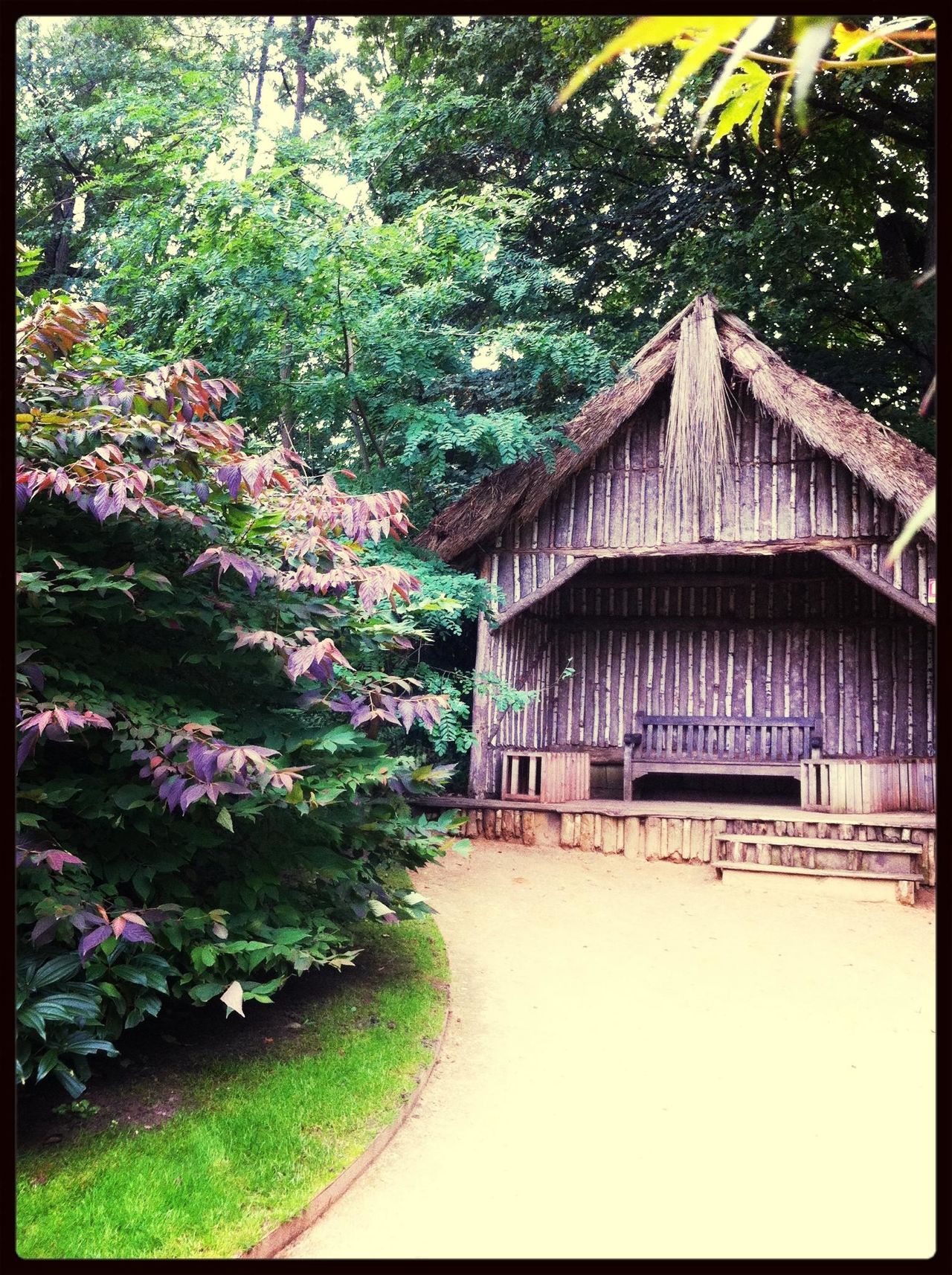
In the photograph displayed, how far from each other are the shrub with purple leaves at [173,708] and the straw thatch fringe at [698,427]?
4.82m

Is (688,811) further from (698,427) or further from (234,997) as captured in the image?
(234,997)

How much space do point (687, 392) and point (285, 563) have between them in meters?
5.35

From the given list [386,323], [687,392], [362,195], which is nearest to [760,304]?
[687,392]

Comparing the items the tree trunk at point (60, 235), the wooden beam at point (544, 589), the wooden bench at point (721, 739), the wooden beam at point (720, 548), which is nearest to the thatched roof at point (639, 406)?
the wooden beam at point (720, 548)

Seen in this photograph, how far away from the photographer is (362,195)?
10047 millimetres

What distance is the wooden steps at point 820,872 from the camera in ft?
22.3

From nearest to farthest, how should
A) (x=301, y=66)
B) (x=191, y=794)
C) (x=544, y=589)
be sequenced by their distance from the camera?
(x=191, y=794)
(x=544, y=589)
(x=301, y=66)

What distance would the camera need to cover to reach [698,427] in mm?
8039

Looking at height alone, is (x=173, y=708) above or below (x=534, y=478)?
below

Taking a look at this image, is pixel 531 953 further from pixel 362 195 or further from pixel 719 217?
pixel 719 217

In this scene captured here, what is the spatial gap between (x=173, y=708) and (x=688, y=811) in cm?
574

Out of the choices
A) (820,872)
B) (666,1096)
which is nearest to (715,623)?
(820,872)

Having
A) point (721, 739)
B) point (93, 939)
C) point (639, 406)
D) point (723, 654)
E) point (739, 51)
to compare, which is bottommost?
point (93, 939)

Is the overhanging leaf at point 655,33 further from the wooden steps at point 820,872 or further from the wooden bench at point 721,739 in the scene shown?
the wooden bench at point 721,739
